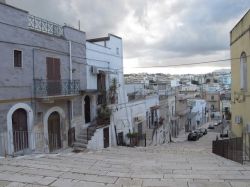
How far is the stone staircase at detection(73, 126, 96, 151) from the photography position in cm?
1764

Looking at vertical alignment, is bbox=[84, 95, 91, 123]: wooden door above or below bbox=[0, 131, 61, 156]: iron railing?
above

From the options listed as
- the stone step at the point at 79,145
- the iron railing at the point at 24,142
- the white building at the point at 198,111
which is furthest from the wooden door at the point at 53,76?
the white building at the point at 198,111

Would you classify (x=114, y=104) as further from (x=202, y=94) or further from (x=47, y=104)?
(x=202, y=94)

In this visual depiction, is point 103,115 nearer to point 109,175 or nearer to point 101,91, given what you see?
point 101,91

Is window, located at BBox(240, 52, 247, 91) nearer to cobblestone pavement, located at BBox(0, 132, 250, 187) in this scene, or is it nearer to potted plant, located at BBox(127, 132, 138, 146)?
cobblestone pavement, located at BBox(0, 132, 250, 187)

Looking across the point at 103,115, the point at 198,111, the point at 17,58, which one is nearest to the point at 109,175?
the point at 17,58

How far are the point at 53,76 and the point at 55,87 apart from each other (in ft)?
2.26

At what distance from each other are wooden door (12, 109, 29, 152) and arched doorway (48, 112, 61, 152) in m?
1.86

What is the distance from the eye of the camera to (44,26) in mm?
15961

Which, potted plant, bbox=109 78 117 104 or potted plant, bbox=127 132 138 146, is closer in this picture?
potted plant, bbox=109 78 117 104

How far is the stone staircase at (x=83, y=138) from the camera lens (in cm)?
1764

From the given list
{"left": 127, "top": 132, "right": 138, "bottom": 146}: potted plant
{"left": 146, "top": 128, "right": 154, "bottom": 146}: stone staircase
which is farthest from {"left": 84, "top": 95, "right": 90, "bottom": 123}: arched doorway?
{"left": 146, "top": 128, "right": 154, "bottom": 146}: stone staircase

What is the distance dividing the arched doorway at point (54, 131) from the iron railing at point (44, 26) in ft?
14.6

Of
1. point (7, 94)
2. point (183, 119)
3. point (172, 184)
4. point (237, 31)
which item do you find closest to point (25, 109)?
point (7, 94)
